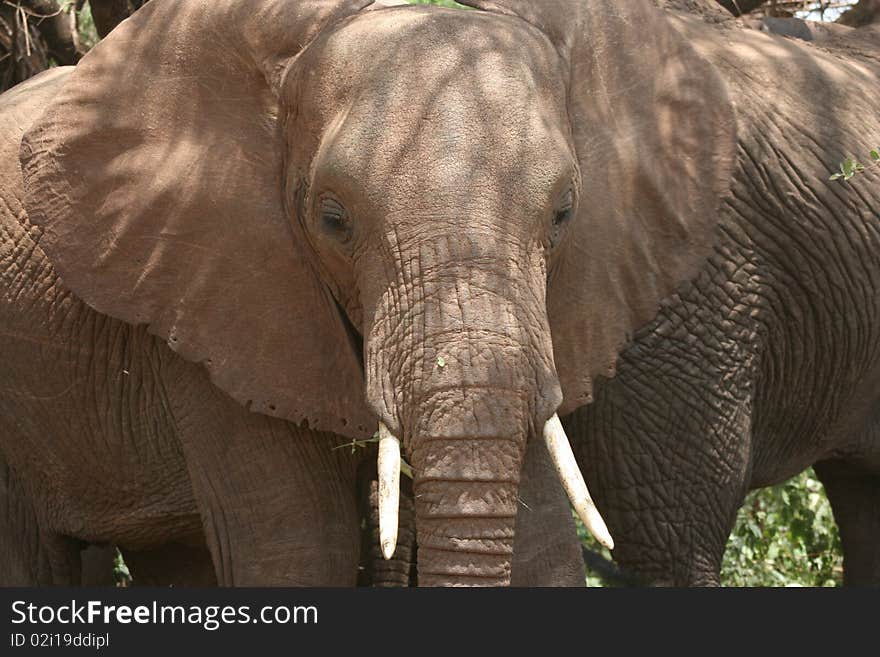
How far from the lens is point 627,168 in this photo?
14.5 feet

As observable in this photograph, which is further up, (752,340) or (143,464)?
(752,340)

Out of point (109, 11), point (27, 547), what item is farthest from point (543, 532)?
point (109, 11)

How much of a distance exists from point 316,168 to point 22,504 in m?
1.91

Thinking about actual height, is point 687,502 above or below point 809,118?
below

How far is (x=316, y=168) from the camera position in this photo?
402 cm

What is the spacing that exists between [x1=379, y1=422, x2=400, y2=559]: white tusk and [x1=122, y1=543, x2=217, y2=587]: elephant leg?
1.97 metres

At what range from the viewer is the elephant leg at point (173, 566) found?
18.6ft

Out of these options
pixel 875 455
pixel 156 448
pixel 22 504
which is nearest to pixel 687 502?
pixel 875 455

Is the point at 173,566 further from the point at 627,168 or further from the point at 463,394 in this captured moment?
the point at 463,394

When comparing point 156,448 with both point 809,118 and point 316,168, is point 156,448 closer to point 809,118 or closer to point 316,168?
point 316,168

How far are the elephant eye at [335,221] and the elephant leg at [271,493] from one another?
629 millimetres

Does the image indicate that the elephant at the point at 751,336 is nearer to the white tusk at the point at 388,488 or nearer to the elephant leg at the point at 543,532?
the elephant leg at the point at 543,532

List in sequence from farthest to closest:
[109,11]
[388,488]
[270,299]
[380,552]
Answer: [109,11], [380,552], [270,299], [388,488]

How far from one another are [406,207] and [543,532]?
92 cm
